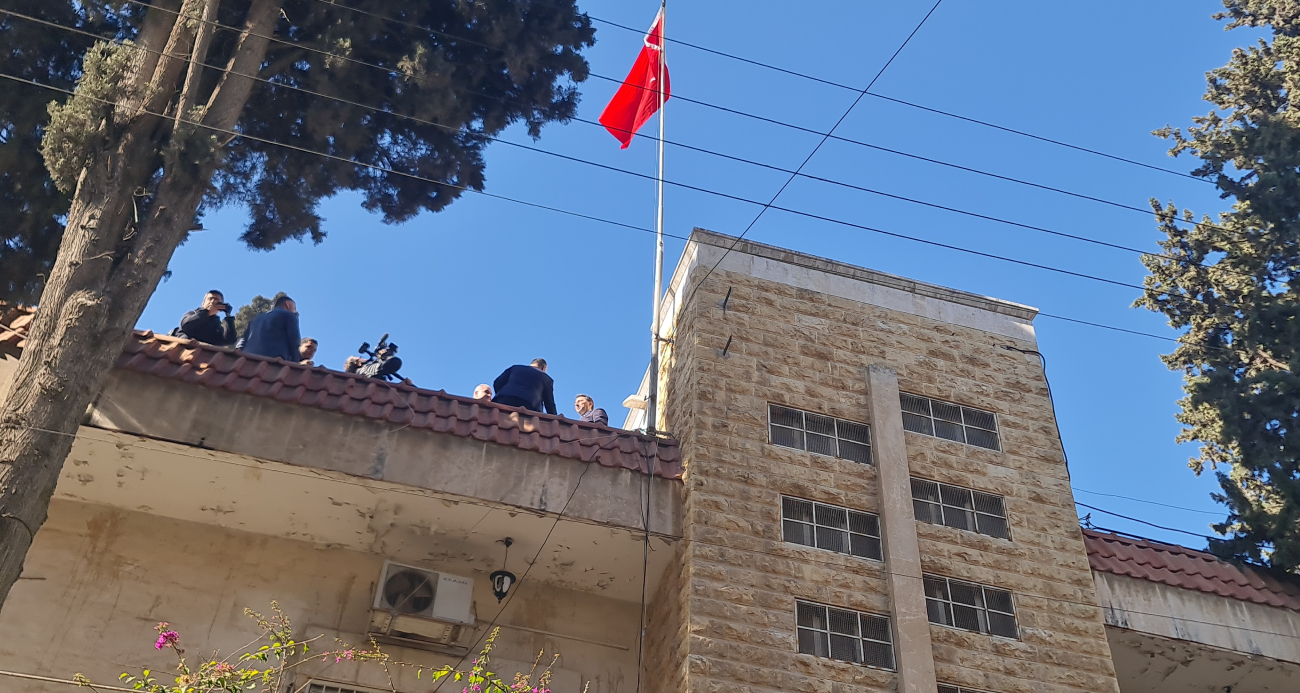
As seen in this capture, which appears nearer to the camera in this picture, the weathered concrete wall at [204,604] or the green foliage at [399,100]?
the weathered concrete wall at [204,604]

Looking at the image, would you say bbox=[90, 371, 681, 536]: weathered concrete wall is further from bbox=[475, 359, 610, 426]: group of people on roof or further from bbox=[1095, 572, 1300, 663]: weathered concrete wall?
bbox=[1095, 572, 1300, 663]: weathered concrete wall

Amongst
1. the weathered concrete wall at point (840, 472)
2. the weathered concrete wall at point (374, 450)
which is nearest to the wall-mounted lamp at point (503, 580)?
the weathered concrete wall at point (374, 450)

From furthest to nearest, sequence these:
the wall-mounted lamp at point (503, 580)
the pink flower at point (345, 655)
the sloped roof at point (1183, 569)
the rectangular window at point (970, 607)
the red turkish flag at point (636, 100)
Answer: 1. the red turkish flag at point (636, 100)
2. the sloped roof at point (1183, 569)
3. the wall-mounted lamp at point (503, 580)
4. the rectangular window at point (970, 607)
5. the pink flower at point (345, 655)

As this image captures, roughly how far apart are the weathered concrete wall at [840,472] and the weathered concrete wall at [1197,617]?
0.56 m

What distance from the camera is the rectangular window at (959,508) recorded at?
11195mm

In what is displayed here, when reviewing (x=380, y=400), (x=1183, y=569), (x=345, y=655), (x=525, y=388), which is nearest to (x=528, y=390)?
(x=525, y=388)

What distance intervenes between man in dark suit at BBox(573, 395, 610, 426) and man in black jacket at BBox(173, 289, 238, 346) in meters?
4.11

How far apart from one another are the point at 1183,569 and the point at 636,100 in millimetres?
9350

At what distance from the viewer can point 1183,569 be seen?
11.9 m

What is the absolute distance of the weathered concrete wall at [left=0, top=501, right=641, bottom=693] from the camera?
980cm

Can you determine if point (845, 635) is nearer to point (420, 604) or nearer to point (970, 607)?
point (970, 607)

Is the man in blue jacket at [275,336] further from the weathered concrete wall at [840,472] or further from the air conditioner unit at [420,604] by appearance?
the weathered concrete wall at [840,472]

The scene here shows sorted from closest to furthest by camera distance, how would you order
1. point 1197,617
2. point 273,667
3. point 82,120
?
1. point 82,120
2. point 273,667
3. point 1197,617

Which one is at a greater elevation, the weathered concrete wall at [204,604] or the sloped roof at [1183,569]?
the sloped roof at [1183,569]
